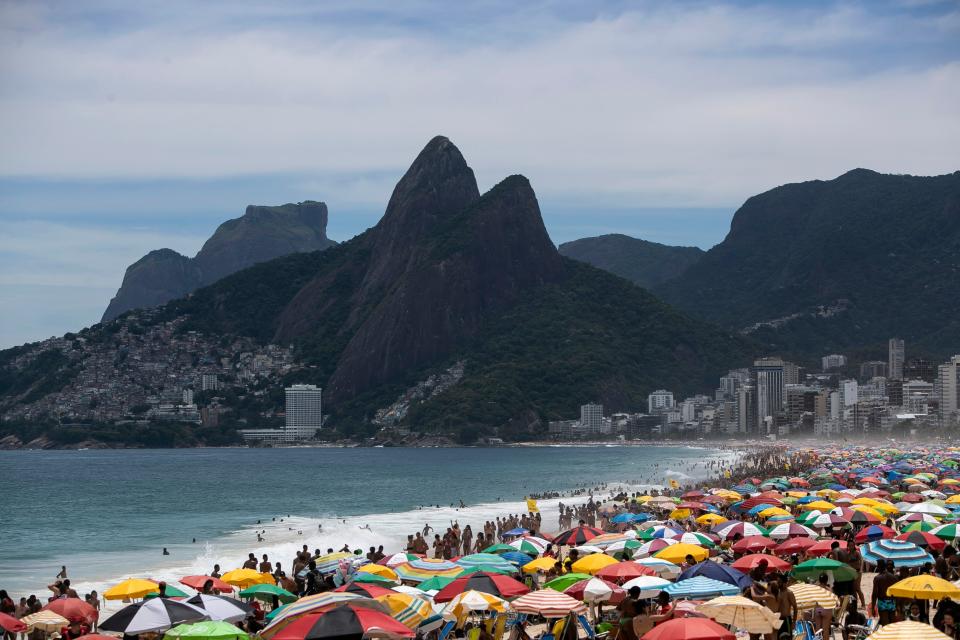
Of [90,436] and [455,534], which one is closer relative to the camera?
[455,534]

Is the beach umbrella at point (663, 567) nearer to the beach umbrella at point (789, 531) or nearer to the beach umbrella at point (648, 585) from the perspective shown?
the beach umbrella at point (648, 585)

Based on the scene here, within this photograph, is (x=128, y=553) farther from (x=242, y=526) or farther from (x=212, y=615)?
(x=212, y=615)

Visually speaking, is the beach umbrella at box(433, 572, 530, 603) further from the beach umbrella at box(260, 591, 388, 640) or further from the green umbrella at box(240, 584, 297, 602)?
the beach umbrella at box(260, 591, 388, 640)

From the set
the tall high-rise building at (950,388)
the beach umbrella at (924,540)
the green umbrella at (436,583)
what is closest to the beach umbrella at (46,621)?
the green umbrella at (436,583)

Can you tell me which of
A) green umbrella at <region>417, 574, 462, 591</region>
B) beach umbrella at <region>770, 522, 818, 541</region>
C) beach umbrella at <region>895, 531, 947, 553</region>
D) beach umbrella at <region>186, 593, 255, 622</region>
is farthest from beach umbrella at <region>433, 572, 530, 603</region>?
beach umbrella at <region>895, 531, 947, 553</region>

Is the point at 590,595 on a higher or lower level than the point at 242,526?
higher

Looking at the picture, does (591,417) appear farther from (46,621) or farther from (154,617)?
(154,617)

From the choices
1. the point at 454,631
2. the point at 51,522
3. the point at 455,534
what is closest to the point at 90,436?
the point at 51,522

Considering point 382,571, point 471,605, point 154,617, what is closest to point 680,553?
point 382,571
